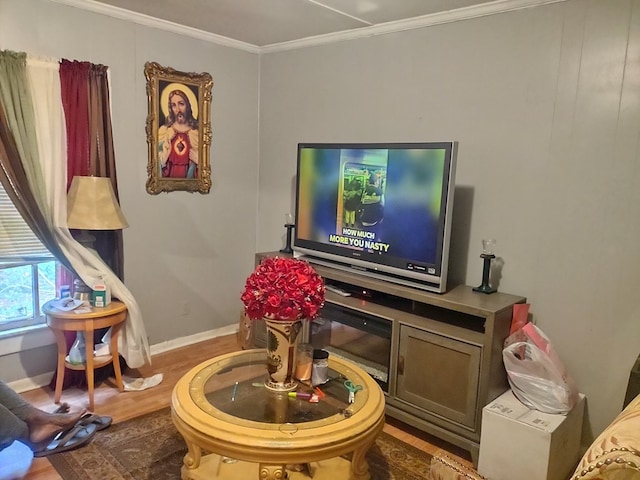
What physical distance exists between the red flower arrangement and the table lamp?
1292 millimetres

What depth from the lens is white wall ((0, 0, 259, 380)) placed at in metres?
3.04

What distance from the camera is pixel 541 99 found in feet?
8.68

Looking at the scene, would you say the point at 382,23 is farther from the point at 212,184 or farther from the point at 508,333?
the point at 508,333

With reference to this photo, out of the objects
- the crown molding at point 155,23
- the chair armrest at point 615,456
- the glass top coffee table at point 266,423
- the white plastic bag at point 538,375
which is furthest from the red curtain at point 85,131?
the chair armrest at point 615,456

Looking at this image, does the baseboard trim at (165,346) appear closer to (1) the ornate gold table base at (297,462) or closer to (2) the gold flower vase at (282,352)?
(1) the ornate gold table base at (297,462)

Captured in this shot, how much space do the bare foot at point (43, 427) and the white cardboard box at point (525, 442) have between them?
2.05 metres

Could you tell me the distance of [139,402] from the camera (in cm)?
298

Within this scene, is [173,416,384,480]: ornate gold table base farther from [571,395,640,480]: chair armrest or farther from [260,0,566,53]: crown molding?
[260,0,566,53]: crown molding

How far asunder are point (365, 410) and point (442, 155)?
139 cm

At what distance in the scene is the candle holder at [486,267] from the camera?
2.74 metres

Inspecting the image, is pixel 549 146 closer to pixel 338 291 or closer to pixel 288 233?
pixel 338 291

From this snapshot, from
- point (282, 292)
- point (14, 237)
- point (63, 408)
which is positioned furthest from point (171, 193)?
point (282, 292)

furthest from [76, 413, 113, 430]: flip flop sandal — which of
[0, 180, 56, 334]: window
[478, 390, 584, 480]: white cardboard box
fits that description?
[478, 390, 584, 480]: white cardboard box

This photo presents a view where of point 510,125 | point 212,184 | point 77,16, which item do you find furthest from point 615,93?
point 77,16
